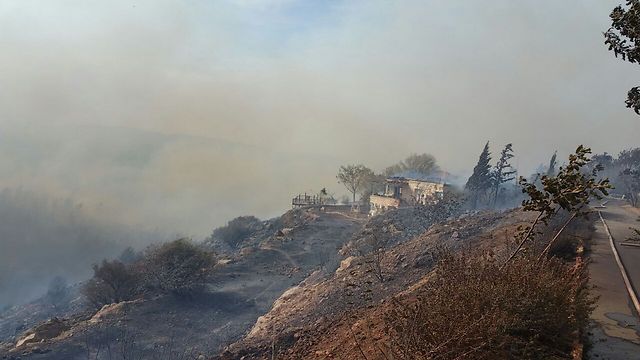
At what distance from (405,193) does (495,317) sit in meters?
58.4

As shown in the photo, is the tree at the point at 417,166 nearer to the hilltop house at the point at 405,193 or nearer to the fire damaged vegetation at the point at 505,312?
the hilltop house at the point at 405,193

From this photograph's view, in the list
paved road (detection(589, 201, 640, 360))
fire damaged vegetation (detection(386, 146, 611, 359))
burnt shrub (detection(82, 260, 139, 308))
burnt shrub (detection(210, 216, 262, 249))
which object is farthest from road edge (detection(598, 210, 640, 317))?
burnt shrub (detection(210, 216, 262, 249))

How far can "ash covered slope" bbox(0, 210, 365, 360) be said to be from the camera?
22547 millimetres

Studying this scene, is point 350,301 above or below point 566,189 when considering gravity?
below

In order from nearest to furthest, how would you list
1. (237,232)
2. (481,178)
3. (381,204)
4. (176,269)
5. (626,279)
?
(626,279) → (176,269) → (481,178) → (381,204) → (237,232)

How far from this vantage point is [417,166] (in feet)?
275

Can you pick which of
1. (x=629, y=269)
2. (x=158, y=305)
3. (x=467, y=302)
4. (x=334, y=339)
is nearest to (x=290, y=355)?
Answer: (x=334, y=339)

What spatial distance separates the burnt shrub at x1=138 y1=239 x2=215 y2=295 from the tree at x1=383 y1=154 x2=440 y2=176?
5158cm

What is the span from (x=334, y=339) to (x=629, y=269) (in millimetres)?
10187

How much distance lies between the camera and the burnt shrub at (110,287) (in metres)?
33.0

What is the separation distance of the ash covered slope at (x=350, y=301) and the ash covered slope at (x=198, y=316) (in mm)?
2810

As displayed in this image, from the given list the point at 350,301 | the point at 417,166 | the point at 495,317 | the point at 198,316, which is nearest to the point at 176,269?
the point at 198,316

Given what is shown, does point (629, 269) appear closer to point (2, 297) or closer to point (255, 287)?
point (255, 287)

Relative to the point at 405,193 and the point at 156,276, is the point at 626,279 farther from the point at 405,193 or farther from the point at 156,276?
the point at 405,193
